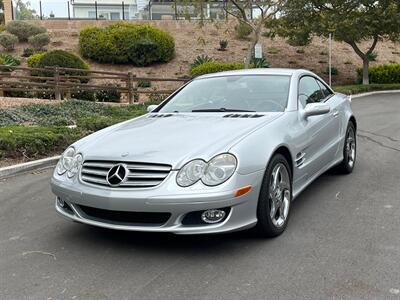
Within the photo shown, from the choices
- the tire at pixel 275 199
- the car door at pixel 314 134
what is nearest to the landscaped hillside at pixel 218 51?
the car door at pixel 314 134

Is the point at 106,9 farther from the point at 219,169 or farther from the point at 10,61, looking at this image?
the point at 219,169

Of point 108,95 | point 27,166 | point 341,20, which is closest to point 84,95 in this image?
point 108,95

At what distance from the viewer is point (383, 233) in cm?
440

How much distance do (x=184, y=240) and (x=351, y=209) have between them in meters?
1.85

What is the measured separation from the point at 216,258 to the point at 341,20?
20662 mm

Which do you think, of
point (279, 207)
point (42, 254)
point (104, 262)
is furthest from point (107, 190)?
point (279, 207)

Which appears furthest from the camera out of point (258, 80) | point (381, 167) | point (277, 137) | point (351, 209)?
point (381, 167)

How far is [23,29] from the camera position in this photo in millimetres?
28703

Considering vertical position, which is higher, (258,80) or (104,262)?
(258,80)

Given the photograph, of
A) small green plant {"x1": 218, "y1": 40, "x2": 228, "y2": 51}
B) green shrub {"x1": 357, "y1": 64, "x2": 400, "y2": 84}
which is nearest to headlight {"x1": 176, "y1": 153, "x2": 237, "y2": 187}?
green shrub {"x1": 357, "y1": 64, "x2": 400, "y2": 84}

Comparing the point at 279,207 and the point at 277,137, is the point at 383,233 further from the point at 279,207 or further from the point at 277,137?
the point at 277,137

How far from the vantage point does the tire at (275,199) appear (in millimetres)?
4098

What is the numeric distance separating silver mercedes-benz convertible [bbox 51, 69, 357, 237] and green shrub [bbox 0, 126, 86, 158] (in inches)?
120

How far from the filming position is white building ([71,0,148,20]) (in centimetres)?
4062
